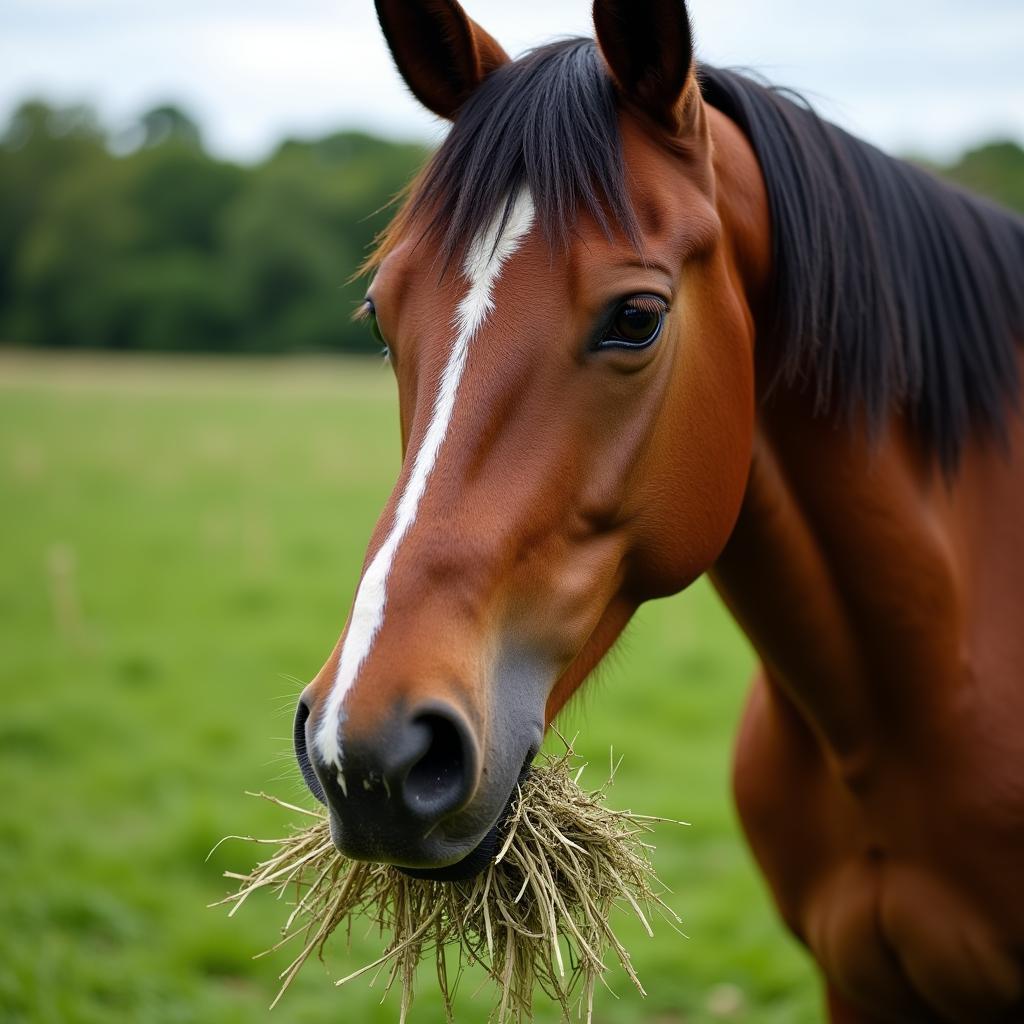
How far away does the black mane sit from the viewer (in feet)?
6.06

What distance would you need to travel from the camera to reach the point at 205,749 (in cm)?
663

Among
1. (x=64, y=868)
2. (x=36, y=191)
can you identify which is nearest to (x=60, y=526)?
(x=64, y=868)

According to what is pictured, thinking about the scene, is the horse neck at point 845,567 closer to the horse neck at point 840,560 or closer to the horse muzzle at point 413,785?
the horse neck at point 840,560

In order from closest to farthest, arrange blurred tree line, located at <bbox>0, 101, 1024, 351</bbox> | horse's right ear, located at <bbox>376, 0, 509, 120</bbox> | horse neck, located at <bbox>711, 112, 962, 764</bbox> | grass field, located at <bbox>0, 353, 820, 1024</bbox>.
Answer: horse's right ear, located at <bbox>376, 0, 509, 120</bbox>, horse neck, located at <bbox>711, 112, 962, 764</bbox>, grass field, located at <bbox>0, 353, 820, 1024</bbox>, blurred tree line, located at <bbox>0, 101, 1024, 351</bbox>

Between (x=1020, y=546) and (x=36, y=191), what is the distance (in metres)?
70.1

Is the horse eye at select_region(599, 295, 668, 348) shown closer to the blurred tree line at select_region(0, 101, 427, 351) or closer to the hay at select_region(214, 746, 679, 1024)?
the hay at select_region(214, 746, 679, 1024)

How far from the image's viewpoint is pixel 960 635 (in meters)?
2.33

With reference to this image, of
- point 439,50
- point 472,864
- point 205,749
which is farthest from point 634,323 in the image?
point 205,749

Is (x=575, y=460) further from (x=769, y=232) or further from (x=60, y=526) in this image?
(x=60, y=526)

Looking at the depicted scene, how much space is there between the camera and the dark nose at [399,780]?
1.44m

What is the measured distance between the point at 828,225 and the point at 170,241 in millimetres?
66895

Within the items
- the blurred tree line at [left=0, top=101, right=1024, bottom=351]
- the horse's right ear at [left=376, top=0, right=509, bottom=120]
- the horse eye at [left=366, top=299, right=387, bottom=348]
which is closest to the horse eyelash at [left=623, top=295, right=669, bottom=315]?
the horse eye at [left=366, top=299, right=387, bottom=348]

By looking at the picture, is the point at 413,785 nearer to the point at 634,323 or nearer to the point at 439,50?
the point at 634,323

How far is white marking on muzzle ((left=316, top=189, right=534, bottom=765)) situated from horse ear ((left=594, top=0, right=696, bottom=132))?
1.05ft
